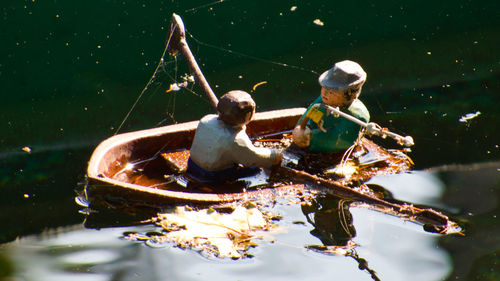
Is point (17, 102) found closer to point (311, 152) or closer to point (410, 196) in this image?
point (311, 152)

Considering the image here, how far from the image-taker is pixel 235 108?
141 inches

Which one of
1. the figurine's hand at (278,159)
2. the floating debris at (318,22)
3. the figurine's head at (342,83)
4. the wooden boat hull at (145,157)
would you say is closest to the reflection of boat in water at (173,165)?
the wooden boat hull at (145,157)

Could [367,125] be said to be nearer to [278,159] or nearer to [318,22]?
[278,159]

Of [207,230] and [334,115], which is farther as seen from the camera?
[334,115]

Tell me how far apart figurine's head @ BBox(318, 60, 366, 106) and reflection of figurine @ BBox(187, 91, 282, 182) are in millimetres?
402

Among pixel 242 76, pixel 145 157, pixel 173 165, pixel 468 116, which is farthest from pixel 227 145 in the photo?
pixel 468 116

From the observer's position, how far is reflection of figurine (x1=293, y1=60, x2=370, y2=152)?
12.3 feet

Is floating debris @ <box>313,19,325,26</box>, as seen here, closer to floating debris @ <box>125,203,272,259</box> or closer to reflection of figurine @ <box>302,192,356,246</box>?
reflection of figurine @ <box>302,192,356,246</box>

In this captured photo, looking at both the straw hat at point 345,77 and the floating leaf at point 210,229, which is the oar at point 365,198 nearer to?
the floating leaf at point 210,229

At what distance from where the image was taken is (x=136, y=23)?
→ 17.0 feet

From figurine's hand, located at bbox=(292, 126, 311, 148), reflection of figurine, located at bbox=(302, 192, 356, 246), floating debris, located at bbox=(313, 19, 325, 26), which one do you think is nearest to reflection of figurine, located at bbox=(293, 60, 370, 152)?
figurine's hand, located at bbox=(292, 126, 311, 148)

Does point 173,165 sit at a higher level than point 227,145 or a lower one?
lower

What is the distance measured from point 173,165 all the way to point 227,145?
15.8 inches

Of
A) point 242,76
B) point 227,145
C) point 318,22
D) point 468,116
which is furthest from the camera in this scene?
point 318,22
